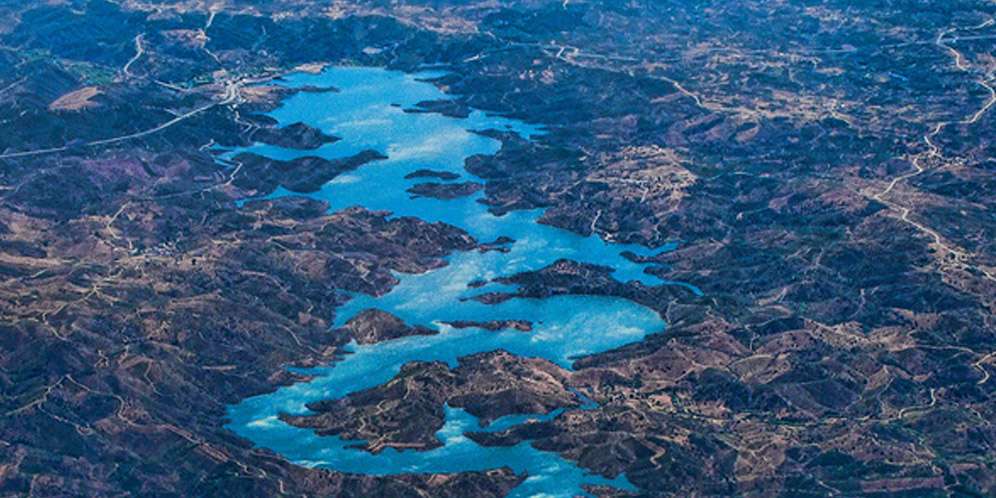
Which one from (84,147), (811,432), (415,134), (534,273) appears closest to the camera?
(811,432)

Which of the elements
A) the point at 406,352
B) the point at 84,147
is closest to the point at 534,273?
the point at 406,352

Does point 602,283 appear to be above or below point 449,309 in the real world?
below

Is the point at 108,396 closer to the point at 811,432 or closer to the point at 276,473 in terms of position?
the point at 276,473

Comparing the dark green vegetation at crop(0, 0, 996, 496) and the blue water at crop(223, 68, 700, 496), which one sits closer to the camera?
the dark green vegetation at crop(0, 0, 996, 496)

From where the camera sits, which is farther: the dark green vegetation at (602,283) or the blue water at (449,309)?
the blue water at (449,309)
